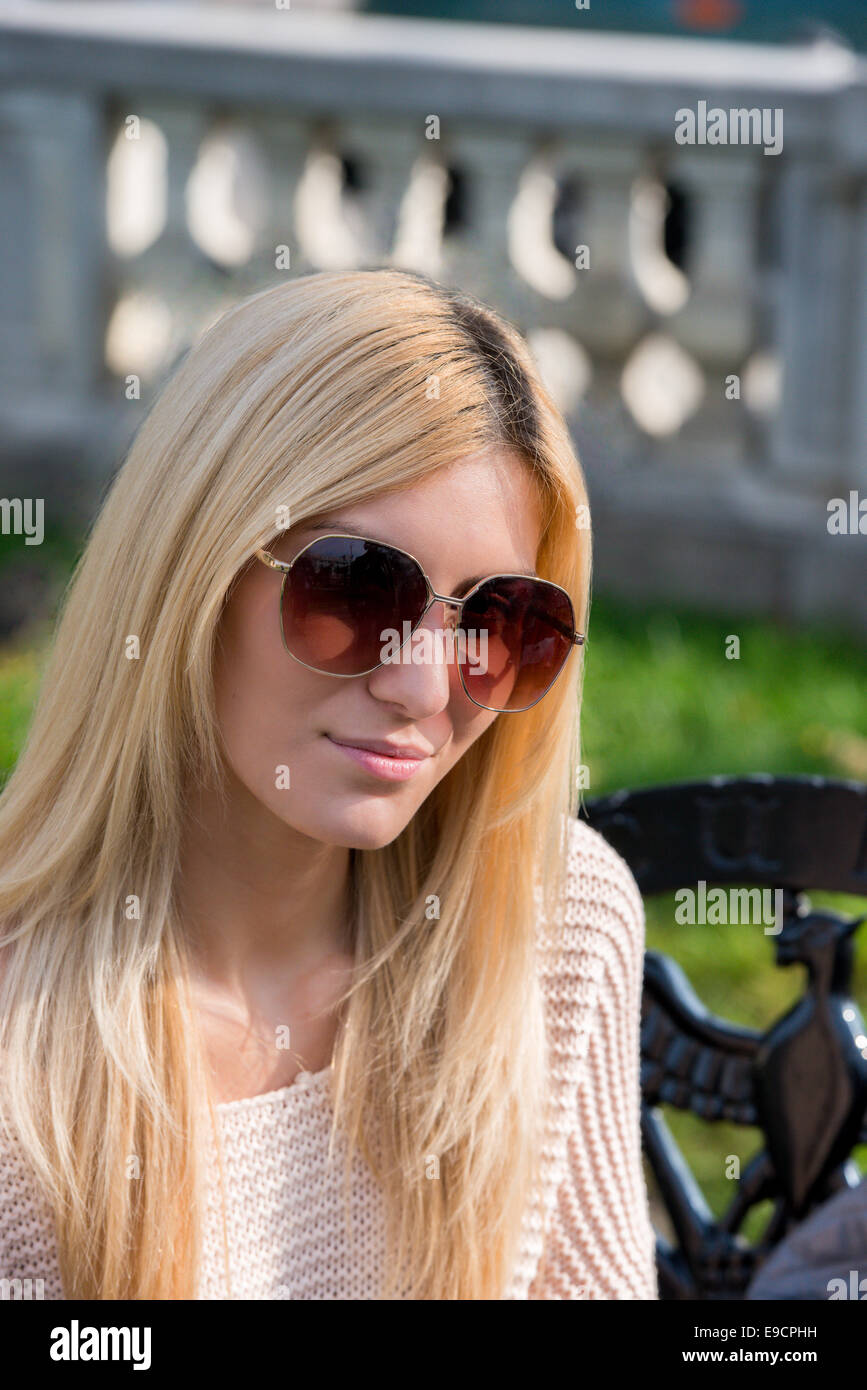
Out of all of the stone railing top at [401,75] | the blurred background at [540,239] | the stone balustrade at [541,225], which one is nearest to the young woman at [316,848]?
the blurred background at [540,239]

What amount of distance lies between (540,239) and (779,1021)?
3.87 m

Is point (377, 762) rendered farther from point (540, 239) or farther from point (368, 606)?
point (540, 239)

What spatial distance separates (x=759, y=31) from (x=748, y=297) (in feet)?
22.0

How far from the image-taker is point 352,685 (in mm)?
1570

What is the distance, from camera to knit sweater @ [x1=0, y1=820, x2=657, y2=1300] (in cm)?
179

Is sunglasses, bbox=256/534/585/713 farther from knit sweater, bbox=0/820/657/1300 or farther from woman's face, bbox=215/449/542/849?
knit sweater, bbox=0/820/657/1300

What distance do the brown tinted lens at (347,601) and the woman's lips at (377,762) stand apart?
8 cm

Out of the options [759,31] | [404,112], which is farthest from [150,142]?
[759,31]

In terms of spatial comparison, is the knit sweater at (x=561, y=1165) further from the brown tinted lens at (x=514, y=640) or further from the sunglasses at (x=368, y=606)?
the sunglasses at (x=368, y=606)

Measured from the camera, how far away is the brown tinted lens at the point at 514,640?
1.60 meters

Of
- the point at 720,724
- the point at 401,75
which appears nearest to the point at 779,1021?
the point at 720,724

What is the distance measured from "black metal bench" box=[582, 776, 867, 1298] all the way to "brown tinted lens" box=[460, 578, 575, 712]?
21.2 inches
